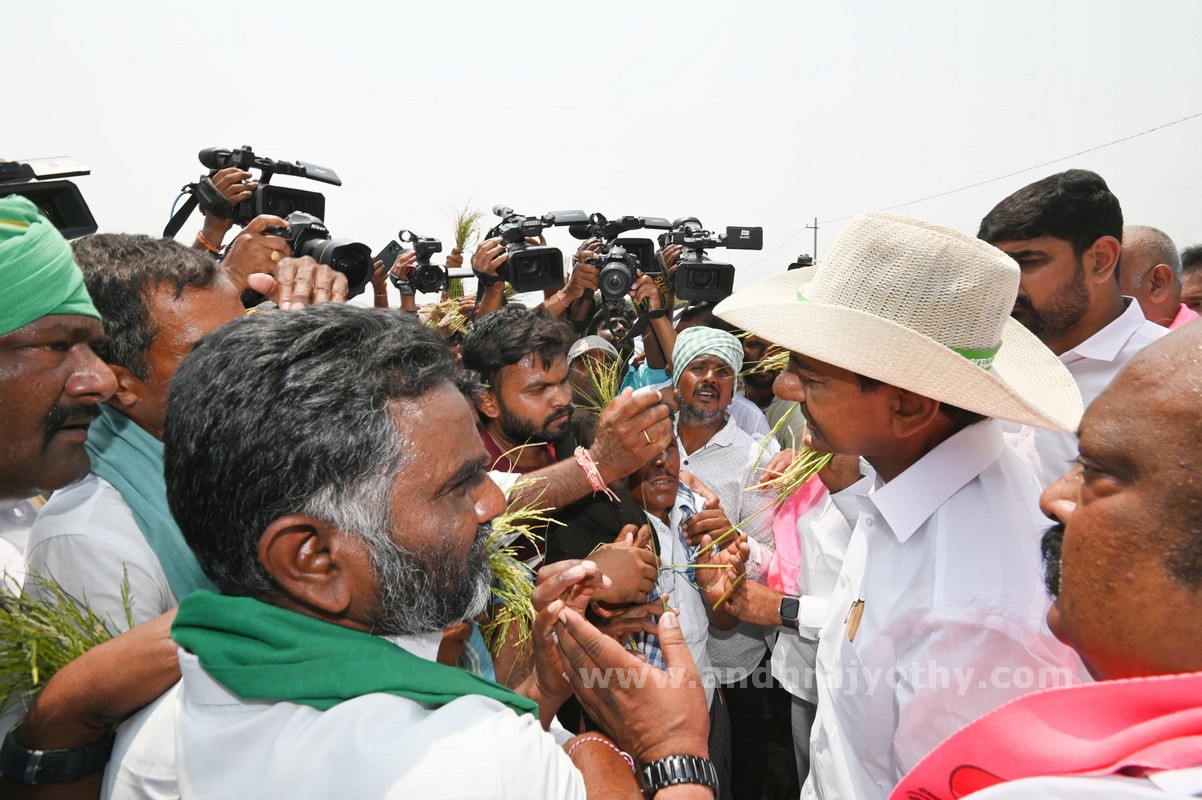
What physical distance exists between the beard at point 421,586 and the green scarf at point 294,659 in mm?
96

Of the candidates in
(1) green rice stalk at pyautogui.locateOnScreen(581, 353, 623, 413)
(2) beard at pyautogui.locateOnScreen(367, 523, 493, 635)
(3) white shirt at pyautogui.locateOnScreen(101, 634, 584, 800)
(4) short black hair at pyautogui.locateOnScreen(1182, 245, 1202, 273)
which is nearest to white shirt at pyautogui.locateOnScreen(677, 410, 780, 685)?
(1) green rice stalk at pyautogui.locateOnScreen(581, 353, 623, 413)

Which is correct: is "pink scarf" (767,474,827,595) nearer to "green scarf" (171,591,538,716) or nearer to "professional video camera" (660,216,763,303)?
"professional video camera" (660,216,763,303)

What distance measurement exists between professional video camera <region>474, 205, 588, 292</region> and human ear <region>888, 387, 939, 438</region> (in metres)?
3.13

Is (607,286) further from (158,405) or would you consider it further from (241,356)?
(241,356)

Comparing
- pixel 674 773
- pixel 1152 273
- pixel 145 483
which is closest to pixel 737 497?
pixel 674 773

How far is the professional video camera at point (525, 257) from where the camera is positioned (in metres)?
4.63

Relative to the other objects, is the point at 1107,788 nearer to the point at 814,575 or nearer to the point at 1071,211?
the point at 814,575

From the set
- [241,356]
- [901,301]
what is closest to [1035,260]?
[901,301]

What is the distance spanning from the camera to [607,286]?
4594mm

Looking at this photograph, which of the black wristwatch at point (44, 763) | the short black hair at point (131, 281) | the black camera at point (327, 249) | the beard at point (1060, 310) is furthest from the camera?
the beard at point (1060, 310)

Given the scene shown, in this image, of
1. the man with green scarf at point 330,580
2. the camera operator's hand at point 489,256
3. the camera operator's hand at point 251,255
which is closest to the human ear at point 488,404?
the camera operator's hand at point 251,255

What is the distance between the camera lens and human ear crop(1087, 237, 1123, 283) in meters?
3.03

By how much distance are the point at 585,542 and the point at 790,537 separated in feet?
3.40

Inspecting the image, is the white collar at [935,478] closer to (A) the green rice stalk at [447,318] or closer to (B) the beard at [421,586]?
(B) the beard at [421,586]
